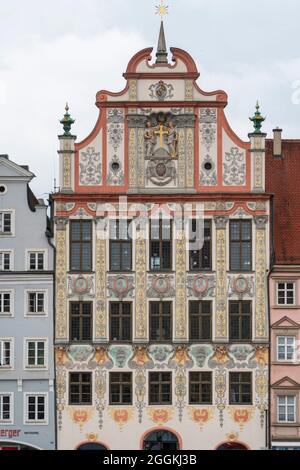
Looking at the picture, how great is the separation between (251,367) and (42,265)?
374 inches

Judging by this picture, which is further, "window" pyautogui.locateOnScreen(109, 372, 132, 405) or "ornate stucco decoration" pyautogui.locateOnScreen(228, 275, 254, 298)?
"ornate stucco decoration" pyautogui.locateOnScreen(228, 275, 254, 298)

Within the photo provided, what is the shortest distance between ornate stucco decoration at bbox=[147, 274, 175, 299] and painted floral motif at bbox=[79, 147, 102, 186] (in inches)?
185

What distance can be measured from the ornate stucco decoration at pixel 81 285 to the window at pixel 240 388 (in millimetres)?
6654

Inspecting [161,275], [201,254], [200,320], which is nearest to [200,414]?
[200,320]

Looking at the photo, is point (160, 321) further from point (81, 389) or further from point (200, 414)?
point (81, 389)

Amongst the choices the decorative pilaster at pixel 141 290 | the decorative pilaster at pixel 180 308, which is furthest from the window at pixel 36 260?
the decorative pilaster at pixel 180 308

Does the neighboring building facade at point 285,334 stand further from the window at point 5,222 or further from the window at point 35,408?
the window at point 5,222

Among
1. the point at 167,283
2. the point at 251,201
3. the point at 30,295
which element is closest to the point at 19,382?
the point at 30,295

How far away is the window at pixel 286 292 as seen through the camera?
56156mm

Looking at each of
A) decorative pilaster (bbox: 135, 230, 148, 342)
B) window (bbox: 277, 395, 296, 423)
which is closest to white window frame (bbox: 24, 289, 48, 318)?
decorative pilaster (bbox: 135, 230, 148, 342)

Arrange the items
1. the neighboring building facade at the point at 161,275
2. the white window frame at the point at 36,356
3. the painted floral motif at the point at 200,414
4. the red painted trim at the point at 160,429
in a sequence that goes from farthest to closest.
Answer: the white window frame at the point at 36,356 → the neighboring building facade at the point at 161,275 → the painted floral motif at the point at 200,414 → the red painted trim at the point at 160,429

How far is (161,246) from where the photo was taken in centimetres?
5638

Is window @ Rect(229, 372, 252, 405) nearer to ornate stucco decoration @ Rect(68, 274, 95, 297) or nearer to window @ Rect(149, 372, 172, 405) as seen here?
window @ Rect(149, 372, 172, 405)

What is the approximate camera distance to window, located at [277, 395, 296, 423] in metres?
55.5
